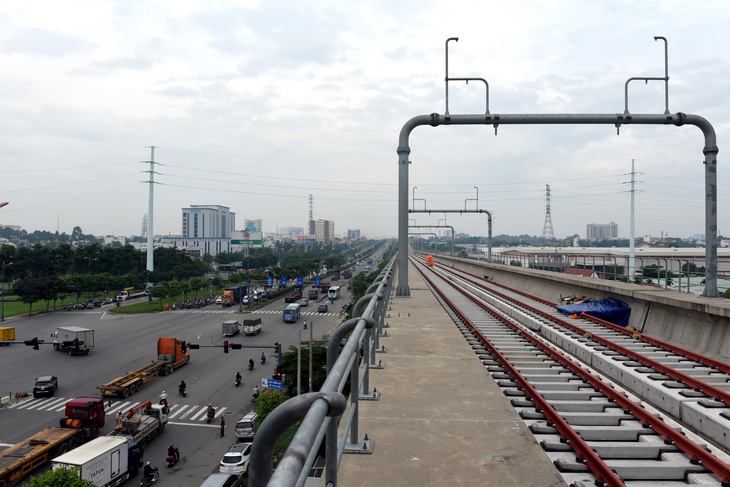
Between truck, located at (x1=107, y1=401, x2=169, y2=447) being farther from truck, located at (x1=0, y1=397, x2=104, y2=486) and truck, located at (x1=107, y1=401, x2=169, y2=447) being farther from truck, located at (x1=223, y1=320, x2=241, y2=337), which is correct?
truck, located at (x1=223, y1=320, x2=241, y2=337)

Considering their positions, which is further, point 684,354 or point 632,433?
point 684,354

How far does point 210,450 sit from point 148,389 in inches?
380

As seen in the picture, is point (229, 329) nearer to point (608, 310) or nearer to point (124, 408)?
point (124, 408)

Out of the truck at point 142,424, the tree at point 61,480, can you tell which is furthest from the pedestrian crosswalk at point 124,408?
the tree at point 61,480

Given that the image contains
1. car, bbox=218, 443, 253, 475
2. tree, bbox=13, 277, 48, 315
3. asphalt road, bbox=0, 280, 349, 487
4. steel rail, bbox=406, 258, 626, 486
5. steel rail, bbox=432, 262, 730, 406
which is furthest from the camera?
tree, bbox=13, 277, 48, 315

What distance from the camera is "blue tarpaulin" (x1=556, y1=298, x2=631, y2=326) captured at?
43.4ft

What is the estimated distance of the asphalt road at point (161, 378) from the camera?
58.3ft

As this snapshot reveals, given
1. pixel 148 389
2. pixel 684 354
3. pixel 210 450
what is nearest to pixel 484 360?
pixel 684 354

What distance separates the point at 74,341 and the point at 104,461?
68.4ft

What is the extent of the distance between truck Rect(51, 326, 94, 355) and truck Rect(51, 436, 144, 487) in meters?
18.7

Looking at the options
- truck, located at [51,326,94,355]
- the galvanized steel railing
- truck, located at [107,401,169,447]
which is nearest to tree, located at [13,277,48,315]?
truck, located at [51,326,94,355]

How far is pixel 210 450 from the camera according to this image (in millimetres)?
17078

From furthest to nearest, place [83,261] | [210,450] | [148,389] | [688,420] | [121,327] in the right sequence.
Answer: [83,261]
[121,327]
[148,389]
[210,450]
[688,420]

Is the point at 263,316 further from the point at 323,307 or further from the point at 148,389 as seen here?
the point at 148,389
